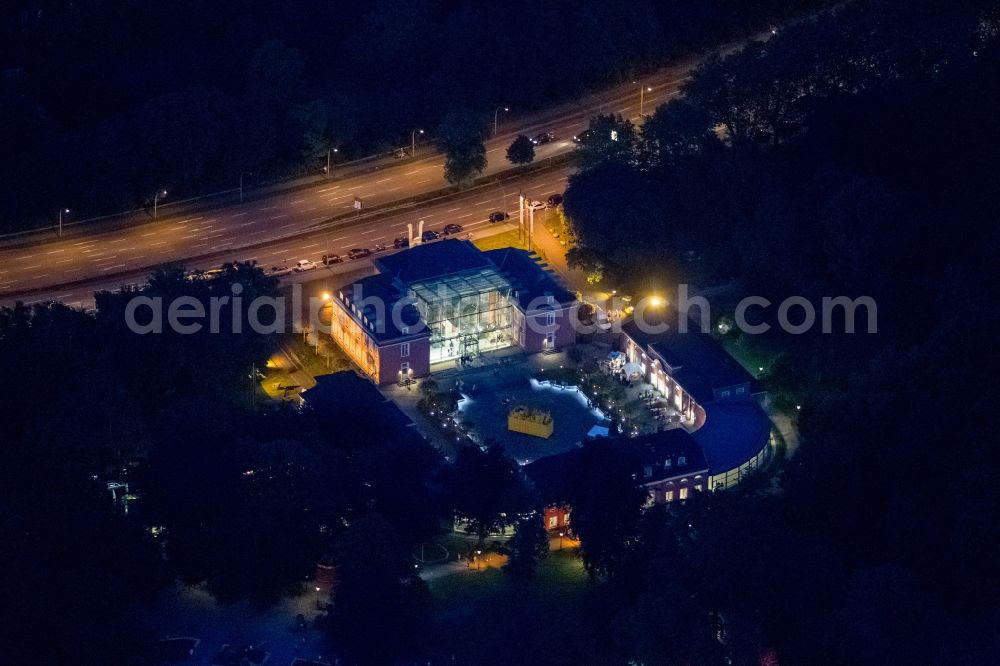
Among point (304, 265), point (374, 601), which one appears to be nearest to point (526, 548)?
point (374, 601)

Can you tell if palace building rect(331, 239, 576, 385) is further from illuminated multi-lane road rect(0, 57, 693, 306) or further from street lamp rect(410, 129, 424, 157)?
street lamp rect(410, 129, 424, 157)

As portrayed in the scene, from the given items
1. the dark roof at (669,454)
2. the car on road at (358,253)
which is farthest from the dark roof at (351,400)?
the car on road at (358,253)

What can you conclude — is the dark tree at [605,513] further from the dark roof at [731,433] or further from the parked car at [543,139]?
the parked car at [543,139]

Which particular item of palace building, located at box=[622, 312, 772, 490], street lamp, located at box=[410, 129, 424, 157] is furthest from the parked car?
palace building, located at box=[622, 312, 772, 490]

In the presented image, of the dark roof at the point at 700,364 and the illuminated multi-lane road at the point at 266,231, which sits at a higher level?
the illuminated multi-lane road at the point at 266,231

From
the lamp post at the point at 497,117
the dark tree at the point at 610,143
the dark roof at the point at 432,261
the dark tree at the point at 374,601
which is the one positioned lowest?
the dark tree at the point at 374,601

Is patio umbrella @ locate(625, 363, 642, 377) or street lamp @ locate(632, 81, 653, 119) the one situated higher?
street lamp @ locate(632, 81, 653, 119)
